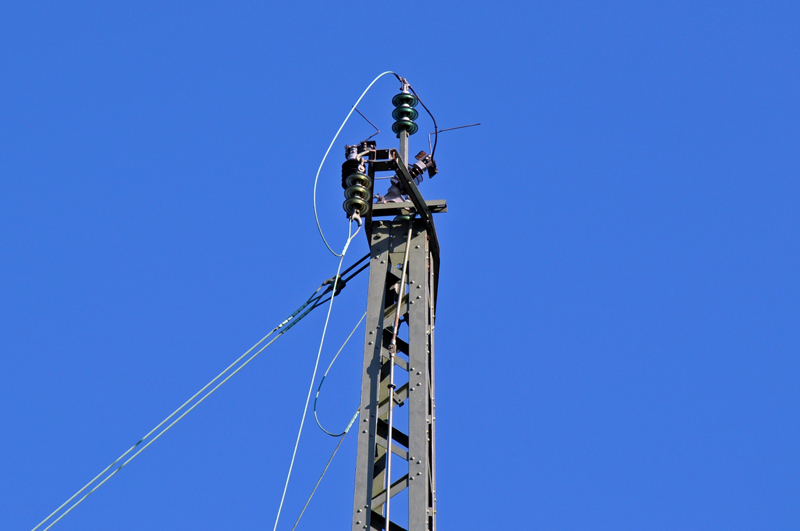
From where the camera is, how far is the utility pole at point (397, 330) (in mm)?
8273

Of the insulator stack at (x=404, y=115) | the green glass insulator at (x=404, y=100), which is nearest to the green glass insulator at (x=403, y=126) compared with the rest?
the insulator stack at (x=404, y=115)

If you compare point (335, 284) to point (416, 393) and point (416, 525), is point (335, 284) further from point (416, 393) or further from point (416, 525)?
point (416, 525)

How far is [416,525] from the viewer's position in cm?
797

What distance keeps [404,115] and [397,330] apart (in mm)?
2645

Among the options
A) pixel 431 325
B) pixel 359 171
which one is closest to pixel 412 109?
pixel 359 171

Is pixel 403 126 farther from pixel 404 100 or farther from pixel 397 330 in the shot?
pixel 397 330

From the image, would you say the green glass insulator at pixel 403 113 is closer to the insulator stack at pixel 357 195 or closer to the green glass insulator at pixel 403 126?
the green glass insulator at pixel 403 126

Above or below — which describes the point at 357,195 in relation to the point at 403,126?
below

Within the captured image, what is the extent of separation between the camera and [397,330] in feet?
29.4

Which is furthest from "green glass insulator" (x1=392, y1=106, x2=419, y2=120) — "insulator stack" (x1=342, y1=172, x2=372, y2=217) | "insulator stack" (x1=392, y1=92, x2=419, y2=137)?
"insulator stack" (x1=342, y1=172, x2=372, y2=217)

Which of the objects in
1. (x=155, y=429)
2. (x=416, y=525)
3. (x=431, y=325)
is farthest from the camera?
(x=155, y=429)

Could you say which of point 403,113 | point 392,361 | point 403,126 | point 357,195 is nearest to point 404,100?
point 403,113

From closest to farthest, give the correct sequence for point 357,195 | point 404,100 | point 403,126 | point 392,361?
1. point 392,361
2. point 357,195
3. point 403,126
4. point 404,100

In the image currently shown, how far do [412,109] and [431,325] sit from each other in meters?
2.46
